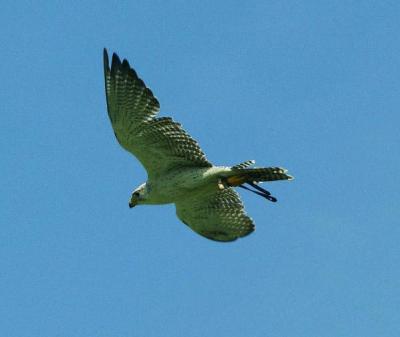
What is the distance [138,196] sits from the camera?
73.7ft


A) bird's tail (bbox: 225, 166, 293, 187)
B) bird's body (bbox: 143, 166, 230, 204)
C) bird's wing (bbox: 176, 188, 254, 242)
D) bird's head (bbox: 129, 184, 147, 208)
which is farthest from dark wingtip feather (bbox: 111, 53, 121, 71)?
bird's wing (bbox: 176, 188, 254, 242)

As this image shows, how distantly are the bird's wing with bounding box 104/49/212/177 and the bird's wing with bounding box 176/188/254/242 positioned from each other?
1.68m

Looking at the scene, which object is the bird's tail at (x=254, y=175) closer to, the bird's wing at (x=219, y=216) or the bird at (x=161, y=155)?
the bird at (x=161, y=155)

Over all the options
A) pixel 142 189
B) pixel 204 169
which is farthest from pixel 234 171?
pixel 142 189

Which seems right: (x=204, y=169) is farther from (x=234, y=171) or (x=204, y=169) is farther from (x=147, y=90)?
(x=147, y=90)

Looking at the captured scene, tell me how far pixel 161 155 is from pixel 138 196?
1.09 metres

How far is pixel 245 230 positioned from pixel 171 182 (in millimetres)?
2534

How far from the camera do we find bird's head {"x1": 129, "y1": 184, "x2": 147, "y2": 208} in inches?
880

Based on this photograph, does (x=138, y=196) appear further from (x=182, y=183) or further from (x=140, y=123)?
(x=140, y=123)

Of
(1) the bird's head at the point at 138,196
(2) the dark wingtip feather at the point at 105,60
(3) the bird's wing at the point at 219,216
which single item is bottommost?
(1) the bird's head at the point at 138,196

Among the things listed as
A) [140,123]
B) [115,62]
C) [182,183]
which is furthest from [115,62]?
[182,183]

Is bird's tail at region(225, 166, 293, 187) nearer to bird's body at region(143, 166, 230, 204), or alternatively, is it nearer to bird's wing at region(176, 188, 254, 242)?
bird's body at region(143, 166, 230, 204)

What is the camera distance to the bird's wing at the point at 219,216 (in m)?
23.4

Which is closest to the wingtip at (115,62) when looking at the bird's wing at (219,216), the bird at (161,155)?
the bird at (161,155)
